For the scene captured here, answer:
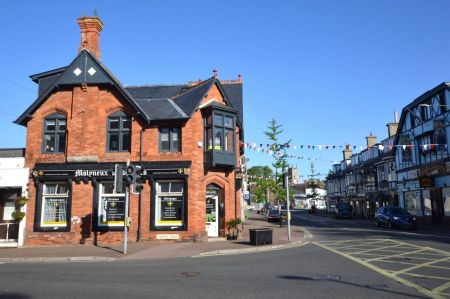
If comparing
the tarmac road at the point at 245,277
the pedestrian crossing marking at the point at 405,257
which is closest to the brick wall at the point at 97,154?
the tarmac road at the point at 245,277

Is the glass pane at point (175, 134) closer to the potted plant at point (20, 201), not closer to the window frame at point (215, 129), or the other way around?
the window frame at point (215, 129)

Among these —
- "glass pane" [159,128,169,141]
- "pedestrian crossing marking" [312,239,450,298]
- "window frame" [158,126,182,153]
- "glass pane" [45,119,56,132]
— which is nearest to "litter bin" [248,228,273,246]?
"pedestrian crossing marking" [312,239,450,298]

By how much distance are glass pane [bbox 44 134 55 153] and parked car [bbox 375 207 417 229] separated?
25459 millimetres

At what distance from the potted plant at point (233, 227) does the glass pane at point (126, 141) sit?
697cm

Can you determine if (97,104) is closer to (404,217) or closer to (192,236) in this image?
(192,236)

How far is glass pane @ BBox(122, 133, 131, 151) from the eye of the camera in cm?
2156

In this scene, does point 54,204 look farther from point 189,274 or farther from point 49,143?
point 189,274

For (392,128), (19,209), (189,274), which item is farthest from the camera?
(392,128)

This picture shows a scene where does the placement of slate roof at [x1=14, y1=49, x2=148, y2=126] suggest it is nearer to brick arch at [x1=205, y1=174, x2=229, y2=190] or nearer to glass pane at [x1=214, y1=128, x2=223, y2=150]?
glass pane at [x1=214, y1=128, x2=223, y2=150]

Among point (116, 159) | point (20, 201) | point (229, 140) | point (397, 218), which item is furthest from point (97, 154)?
point (397, 218)

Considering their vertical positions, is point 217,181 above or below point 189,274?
above

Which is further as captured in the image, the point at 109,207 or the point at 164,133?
the point at 164,133

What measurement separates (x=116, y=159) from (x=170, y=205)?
392cm

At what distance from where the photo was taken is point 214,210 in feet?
73.1
